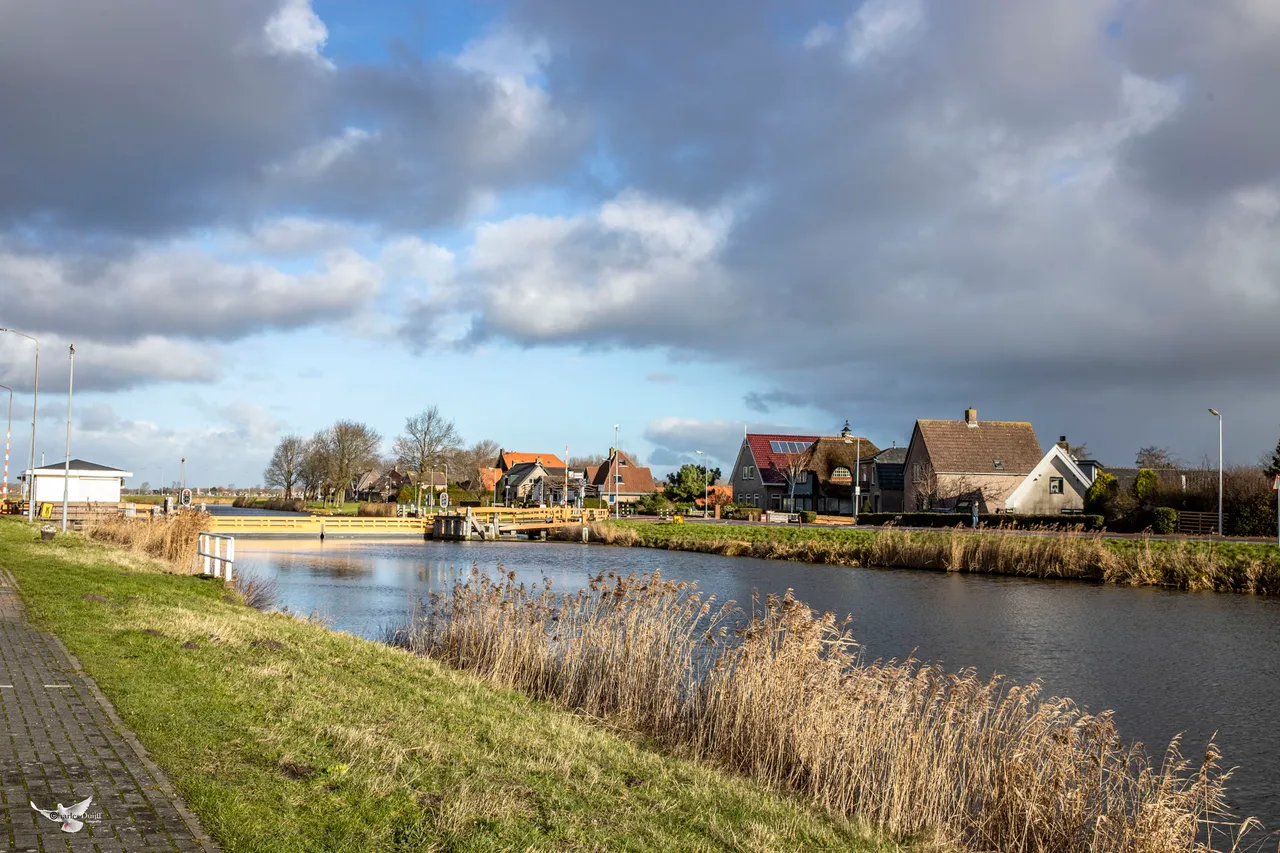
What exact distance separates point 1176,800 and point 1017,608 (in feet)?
59.7

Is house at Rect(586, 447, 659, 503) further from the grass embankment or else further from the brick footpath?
the brick footpath

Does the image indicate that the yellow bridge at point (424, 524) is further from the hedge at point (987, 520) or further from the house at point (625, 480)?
the house at point (625, 480)

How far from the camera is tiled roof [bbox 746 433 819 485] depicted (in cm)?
7888

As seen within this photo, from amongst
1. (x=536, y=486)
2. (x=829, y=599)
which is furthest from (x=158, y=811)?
(x=536, y=486)

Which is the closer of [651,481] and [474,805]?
[474,805]

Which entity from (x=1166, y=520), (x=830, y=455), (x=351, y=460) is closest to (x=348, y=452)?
(x=351, y=460)

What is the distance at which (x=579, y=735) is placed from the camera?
8750mm

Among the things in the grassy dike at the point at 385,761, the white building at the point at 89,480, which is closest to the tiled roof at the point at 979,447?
the white building at the point at 89,480

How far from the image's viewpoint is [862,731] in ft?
29.3

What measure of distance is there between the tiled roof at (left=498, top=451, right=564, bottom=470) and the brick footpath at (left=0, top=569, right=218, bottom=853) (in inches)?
4456

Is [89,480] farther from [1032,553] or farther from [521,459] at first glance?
[521,459]

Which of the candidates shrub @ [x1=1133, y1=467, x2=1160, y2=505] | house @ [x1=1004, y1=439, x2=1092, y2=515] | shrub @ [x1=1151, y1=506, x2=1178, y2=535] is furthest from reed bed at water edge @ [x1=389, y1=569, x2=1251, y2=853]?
house @ [x1=1004, y1=439, x2=1092, y2=515]

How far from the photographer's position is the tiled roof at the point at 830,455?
74.6 m

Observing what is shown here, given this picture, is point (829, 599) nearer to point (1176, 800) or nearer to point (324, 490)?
point (1176, 800)
